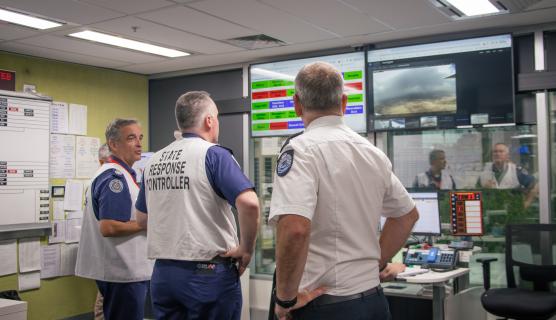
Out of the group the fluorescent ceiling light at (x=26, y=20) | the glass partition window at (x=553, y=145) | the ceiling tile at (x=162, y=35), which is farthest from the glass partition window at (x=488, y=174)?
the fluorescent ceiling light at (x=26, y=20)

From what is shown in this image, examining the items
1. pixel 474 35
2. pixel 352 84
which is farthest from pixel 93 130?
pixel 474 35

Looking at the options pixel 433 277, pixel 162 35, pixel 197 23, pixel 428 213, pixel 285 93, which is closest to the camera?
pixel 433 277

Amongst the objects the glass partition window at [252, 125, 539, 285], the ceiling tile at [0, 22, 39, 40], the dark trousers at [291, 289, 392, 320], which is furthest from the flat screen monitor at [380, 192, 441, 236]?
the ceiling tile at [0, 22, 39, 40]

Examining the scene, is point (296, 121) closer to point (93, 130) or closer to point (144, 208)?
point (93, 130)

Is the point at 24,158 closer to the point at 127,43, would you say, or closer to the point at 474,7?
the point at 127,43

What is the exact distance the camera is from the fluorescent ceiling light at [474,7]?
3.63 meters

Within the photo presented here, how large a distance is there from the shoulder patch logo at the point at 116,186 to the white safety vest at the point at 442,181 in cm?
253

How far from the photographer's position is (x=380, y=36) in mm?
4488

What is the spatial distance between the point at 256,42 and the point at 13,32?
5.79 feet

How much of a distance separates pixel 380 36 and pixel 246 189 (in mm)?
2614

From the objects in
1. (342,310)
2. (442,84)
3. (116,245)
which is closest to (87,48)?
(116,245)

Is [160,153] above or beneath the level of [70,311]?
above

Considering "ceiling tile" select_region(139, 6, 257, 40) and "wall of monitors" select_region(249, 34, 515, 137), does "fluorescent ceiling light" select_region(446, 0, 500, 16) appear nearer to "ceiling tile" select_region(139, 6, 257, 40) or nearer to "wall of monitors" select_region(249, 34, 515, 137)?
"wall of monitors" select_region(249, 34, 515, 137)

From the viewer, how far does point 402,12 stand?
3.79m
